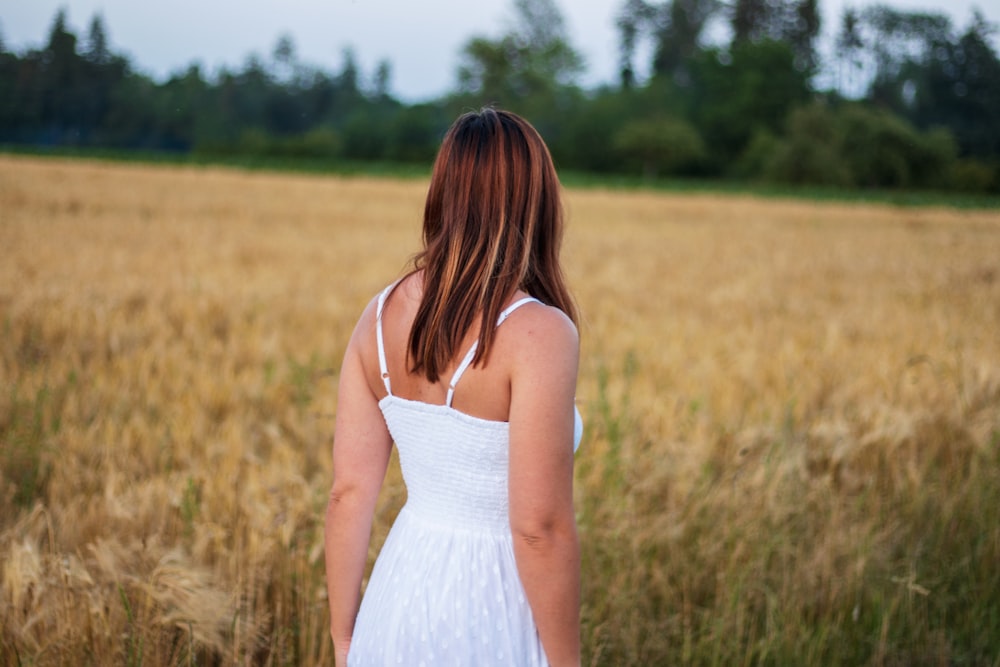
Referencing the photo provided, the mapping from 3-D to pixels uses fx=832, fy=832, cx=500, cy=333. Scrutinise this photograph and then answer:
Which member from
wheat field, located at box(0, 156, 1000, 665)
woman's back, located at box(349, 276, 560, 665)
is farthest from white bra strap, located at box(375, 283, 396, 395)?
wheat field, located at box(0, 156, 1000, 665)

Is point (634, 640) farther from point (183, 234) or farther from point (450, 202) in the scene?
point (183, 234)

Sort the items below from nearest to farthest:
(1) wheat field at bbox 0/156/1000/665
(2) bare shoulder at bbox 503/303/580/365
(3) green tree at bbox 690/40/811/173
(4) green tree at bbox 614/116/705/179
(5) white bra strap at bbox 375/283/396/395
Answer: (2) bare shoulder at bbox 503/303/580/365
(5) white bra strap at bbox 375/283/396/395
(1) wheat field at bbox 0/156/1000/665
(4) green tree at bbox 614/116/705/179
(3) green tree at bbox 690/40/811/173

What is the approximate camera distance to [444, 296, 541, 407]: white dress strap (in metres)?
1.40

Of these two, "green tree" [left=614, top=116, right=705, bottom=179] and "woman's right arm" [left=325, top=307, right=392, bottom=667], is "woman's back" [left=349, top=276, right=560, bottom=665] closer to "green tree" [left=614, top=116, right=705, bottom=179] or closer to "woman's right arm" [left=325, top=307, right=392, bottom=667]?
"woman's right arm" [left=325, top=307, right=392, bottom=667]

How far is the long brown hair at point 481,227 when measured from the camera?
1437 millimetres

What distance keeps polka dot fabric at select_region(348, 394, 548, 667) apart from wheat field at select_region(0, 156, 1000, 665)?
0.64 m

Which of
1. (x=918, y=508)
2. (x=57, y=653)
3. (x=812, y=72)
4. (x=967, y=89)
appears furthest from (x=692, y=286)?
(x=812, y=72)

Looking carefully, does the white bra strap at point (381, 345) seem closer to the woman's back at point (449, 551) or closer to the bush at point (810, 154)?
the woman's back at point (449, 551)

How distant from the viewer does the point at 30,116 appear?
26844 mm

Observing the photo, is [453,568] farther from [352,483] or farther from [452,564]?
[352,483]

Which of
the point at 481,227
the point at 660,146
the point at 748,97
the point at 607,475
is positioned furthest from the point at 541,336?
the point at 748,97

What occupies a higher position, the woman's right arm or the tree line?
the tree line

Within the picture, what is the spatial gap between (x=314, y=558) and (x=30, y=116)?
1158 inches

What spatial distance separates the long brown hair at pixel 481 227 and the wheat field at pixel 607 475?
41 centimetres
